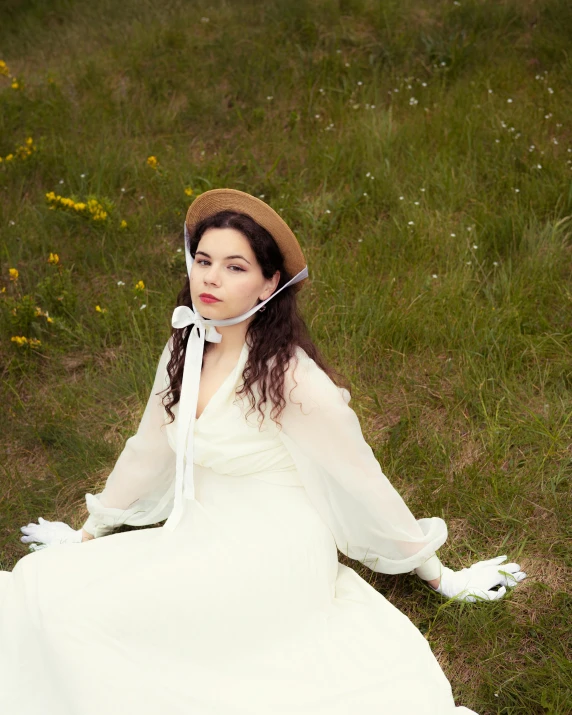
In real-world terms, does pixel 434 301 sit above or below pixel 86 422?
above

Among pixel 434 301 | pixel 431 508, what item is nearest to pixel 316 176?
pixel 434 301

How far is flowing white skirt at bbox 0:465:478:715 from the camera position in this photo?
2.51 metres

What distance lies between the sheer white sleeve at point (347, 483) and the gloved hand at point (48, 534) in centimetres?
119

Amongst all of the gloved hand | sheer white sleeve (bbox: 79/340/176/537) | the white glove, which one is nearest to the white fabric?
sheer white sleeve (bbox: 79/340/176/537)

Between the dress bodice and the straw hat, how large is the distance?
0.36m

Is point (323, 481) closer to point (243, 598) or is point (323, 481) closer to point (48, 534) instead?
point (243, 598)

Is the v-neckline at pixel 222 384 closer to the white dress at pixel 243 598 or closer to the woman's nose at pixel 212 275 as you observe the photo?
the white dress at pixel 243 598

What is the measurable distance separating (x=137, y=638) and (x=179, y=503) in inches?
19.1

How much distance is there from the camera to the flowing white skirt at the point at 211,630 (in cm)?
251

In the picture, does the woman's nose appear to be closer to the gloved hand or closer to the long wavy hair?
the long wavy hair

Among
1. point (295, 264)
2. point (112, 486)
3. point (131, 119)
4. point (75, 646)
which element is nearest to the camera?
point (75, 646)

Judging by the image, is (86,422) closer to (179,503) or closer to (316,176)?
(179,503)

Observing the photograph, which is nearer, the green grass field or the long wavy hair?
the long wavy hair

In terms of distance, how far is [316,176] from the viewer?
5316 mm
